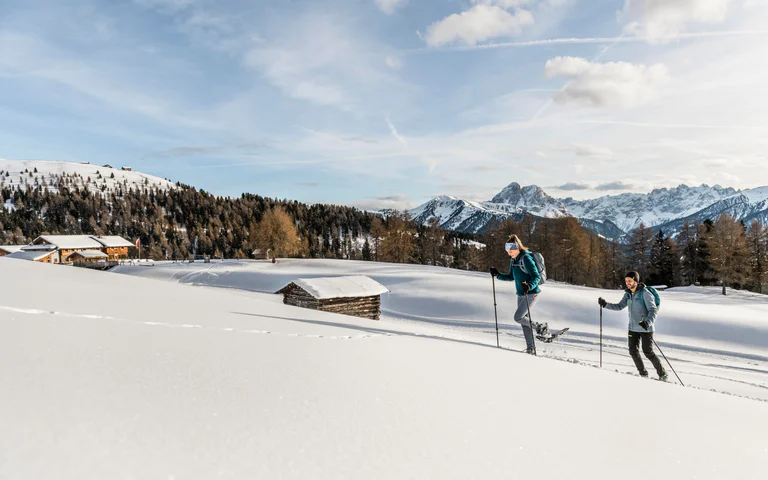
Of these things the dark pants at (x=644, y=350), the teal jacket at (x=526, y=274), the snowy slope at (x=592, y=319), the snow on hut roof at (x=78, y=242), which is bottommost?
the snowy slope at (x=592, y=319)

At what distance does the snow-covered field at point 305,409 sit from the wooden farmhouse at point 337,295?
41.6 ft

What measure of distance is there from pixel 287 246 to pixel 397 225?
16.9 metres

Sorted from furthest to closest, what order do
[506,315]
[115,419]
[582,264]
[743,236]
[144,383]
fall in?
[582,264], [743,236], [506,315], [144,383], [115,419]

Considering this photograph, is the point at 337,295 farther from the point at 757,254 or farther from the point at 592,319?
the point at 757,254

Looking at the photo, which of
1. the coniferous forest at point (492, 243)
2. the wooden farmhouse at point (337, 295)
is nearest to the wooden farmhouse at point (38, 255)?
the coniferous forest at point (492, 243)

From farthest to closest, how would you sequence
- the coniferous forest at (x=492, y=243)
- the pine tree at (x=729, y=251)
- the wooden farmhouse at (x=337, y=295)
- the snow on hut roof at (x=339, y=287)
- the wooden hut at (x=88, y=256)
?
the wooden hut at (x=88, y=256)
the coniferous forest at (x=492, y=243)
the pine tree at (x=729, y=251)
the wooden farmhouse at (x=337, y=295)
the snow on hut roof at (x=339, y=287)

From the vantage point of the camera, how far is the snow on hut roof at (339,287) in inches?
717

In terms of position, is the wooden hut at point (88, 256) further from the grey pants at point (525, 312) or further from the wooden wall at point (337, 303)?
the grey pants at point (525, 312)

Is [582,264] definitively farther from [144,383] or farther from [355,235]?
[355,235]

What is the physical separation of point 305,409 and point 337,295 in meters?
16.2

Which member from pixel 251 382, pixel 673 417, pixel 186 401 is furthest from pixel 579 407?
pixel 186 401

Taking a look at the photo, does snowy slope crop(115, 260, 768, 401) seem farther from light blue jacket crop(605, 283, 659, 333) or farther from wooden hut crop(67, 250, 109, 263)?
wooden hut crop(67, 250, 109, 263)

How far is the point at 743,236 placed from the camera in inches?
1764

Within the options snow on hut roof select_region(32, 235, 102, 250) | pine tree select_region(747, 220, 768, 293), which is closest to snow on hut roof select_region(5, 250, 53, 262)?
snow on hut roof select_region(32, 235, 102, 250)
